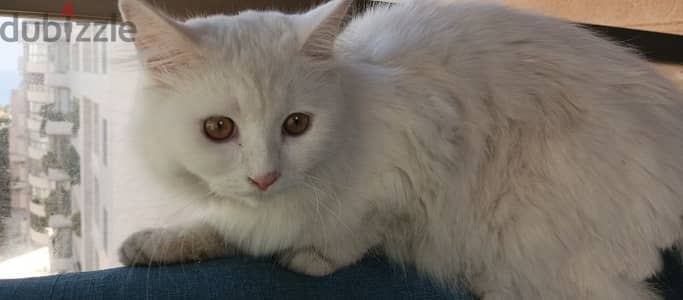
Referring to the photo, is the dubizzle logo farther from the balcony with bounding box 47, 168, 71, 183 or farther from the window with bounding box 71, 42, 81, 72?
the balcony with bounding box 47, 168, 71, 183

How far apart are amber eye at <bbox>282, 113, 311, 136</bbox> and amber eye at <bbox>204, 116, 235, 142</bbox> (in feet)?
0.29

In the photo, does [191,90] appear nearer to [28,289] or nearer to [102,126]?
[28,289]

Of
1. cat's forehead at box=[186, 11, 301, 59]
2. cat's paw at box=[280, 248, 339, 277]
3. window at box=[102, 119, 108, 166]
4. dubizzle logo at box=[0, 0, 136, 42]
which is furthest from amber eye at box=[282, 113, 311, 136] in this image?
window at box=[102, 119, 108, 166]

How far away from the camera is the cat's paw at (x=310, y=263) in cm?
104

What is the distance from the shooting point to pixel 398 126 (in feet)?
3.41

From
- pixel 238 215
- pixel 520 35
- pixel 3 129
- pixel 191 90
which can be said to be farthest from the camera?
pixel 3 129

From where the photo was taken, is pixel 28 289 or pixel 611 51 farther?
pixel 611 51

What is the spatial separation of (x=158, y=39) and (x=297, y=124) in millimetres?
255

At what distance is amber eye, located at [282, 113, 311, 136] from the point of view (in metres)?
0.89

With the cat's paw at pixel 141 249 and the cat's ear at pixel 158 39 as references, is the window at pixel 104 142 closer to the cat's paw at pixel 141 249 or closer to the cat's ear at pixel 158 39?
the cat's paw at pixel 141 249

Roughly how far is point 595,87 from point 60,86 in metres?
1.25

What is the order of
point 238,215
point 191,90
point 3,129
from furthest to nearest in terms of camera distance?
point 3,129 → point 238,215 → point 191,90

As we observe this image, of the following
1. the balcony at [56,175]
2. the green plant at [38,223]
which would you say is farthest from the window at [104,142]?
the green plant at [38,223]

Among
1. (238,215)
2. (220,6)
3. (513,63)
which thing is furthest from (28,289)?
(513,63)
